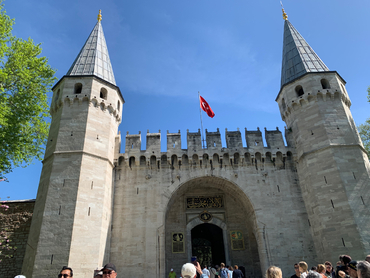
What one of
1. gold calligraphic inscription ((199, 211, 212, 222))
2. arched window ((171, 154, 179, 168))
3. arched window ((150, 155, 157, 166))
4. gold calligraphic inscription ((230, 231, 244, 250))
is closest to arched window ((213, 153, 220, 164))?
arched window ((171, 154, 179, 168))

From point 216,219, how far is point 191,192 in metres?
2.28

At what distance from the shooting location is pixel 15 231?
1462 cm

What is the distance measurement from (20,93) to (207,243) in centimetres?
1460

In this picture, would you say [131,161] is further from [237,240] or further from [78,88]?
[237,240]

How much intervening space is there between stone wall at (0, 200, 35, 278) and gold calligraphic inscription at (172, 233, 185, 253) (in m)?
7.88

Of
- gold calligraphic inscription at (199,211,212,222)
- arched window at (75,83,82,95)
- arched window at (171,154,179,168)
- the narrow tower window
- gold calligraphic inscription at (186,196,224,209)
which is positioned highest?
arched window at (75,83,82,95)

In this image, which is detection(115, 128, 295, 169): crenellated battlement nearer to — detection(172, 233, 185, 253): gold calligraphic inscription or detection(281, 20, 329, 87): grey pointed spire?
detection(172, 233, 185, 253): gold calligraphic inscription

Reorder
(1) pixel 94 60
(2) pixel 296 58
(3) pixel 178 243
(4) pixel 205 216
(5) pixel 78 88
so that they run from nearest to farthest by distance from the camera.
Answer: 1. (3) pixel 178 243
2. (5) pixel 78 88
3. (4) pixel 205 216
4. (1) pixel 94 60
5. (2) pixel 296 58

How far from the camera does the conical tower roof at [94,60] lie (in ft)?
57.4

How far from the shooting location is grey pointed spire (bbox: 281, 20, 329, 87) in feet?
59.1

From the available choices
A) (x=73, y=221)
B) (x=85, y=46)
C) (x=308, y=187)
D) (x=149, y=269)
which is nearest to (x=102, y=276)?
(x=73, y=221)

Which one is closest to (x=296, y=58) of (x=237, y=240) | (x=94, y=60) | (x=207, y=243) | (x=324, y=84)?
(x=324, y=84)

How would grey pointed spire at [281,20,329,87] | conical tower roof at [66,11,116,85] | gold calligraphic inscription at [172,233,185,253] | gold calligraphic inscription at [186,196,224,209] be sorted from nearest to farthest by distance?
gold calligraphic inscription at [172,233,185,253], conical tower roof at [66,11,116,85], gold calligraphic inscription at [186,196,224,209], grey pointed spire at [281,20,329,87]

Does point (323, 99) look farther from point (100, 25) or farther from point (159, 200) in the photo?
point (100, 25)
